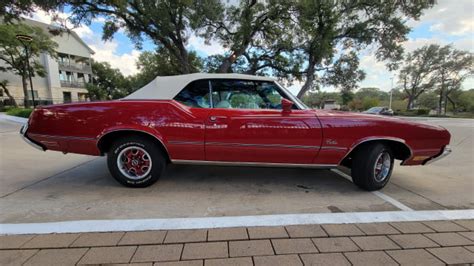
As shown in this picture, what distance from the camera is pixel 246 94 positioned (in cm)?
335

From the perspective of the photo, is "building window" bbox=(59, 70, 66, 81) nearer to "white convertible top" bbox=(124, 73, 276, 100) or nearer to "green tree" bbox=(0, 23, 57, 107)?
"green tree" bbox=(0, 23, 57, 107)

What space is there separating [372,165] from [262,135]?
4.77ft

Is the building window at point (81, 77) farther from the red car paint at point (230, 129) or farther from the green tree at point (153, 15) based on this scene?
the red car paint at point (230, 129)

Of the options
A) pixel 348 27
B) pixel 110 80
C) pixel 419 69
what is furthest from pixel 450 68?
pixel 110 80

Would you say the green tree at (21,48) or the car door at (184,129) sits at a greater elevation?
the green tree at (21,48)

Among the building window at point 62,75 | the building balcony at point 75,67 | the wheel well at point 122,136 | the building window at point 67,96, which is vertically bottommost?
the wheel well at point 122,136

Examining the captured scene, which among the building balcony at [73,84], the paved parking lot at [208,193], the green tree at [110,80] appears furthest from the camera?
the green tree at [110,80]

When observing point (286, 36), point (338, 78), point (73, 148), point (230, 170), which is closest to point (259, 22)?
point (286, 36)

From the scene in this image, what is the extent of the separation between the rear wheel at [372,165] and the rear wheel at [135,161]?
2.52 m

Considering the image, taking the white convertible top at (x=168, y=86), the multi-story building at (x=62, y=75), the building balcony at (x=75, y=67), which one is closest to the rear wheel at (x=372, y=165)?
the white convertible top at (x=168, y=86)

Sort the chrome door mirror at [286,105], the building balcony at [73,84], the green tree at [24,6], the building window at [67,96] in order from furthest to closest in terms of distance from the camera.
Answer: the building window at [67,96]
the building balcony at [73,84]
the green tree at [24,6]
the chrome door mirror at [286,105]

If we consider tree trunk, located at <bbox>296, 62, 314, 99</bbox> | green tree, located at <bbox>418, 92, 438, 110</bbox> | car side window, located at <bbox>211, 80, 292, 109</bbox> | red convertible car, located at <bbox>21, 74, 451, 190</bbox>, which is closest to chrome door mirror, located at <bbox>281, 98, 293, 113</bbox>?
red convertible car, located at <bbox>21, 74, 451, 190</bbox>

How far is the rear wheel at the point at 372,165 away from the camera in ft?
9.80

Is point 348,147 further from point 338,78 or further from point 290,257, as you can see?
point 338,78
